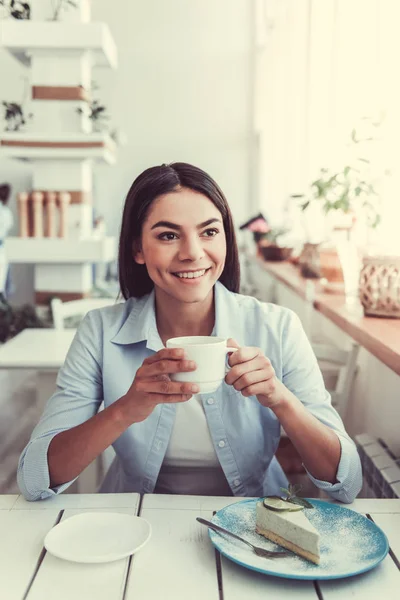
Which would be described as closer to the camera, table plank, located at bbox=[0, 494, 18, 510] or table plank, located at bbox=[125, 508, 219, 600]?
table plank, located at bbox=[125, 508, 219, 600]

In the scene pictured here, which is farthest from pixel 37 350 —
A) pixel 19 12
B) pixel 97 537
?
pixel 19 12

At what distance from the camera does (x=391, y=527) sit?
3.45 feet

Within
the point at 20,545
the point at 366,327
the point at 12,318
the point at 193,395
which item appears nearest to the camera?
the point at 20,545

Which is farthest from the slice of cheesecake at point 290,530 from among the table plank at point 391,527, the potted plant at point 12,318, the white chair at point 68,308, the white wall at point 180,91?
the white wall at point 180,91

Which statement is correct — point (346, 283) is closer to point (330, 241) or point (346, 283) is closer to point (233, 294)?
point (330, 241)

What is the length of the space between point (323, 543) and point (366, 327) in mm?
1014

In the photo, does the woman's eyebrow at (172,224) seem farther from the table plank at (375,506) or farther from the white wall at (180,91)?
the white wall at (180,91)

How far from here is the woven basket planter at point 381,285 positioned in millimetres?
1969

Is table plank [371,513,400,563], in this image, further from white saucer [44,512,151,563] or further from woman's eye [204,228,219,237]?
woman's eye [204,228,219,237]


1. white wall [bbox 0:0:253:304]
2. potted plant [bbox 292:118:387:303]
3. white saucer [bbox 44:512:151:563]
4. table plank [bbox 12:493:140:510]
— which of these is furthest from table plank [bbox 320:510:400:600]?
white wall [bbox 0:0:253:304]

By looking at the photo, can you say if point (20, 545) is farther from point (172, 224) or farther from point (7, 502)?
point (172, 224)

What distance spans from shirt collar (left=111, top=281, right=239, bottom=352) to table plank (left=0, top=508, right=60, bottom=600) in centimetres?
43

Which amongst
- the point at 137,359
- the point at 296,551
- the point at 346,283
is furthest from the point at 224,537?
the point at 346,283

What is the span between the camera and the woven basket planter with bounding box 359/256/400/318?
197 cm
